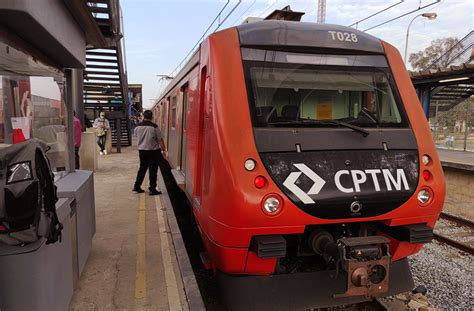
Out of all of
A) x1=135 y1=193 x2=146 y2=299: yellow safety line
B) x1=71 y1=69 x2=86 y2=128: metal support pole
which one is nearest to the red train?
x1=135 y1=193 x2=146 y2=299: yellow safety line

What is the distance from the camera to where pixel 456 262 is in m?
6.17

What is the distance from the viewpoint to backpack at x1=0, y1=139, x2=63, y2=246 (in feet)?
7.39

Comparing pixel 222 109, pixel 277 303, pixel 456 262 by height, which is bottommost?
pixel 456 262

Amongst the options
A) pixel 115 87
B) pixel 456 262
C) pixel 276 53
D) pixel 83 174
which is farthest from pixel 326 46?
pixel 115 87

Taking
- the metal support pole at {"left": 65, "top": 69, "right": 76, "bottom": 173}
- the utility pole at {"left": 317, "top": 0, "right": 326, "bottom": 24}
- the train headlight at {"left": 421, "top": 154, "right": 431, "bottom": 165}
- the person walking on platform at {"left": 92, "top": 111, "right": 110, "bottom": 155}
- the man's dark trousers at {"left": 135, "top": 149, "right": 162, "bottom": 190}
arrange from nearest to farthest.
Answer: the train headlight at {"left": 421, "top": 154, "right": 431, "bottom": 165}
the metal support pole at {"left": 65, "top": 69, "right": 76, "bottom": 173}
the man's dark trousers at {"left": 135, "top": 149, "right": 162, "bottom": 190}
the person walking on platform at {"left": 92, "top": 111, "right": 110, "bottom": 155}
the utility pole at {"left": 317, "top": 0, "right": 326, "bottom": 24}

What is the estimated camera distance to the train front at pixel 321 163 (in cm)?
317

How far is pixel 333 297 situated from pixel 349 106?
6.08ft

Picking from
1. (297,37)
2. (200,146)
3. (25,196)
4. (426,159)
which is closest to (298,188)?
(200,146)

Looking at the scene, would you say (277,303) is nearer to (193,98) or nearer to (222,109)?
(222,109)

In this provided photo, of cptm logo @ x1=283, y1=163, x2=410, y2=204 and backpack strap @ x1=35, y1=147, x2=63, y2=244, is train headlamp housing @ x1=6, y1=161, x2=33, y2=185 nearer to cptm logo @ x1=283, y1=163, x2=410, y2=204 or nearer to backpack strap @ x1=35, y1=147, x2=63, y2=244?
backpack strap @ x1=35, y1=147, x2=63, y2=244

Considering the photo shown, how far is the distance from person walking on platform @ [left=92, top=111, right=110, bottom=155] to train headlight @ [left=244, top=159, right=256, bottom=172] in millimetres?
12929

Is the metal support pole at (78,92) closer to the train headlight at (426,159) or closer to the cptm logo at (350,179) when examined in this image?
the cptm logo at (350,179)

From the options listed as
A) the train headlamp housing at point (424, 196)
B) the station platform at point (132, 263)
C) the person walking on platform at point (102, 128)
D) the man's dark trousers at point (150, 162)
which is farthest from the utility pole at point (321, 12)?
the train headlamp housing at point (424, 196)

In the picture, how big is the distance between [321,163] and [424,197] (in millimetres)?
1042
